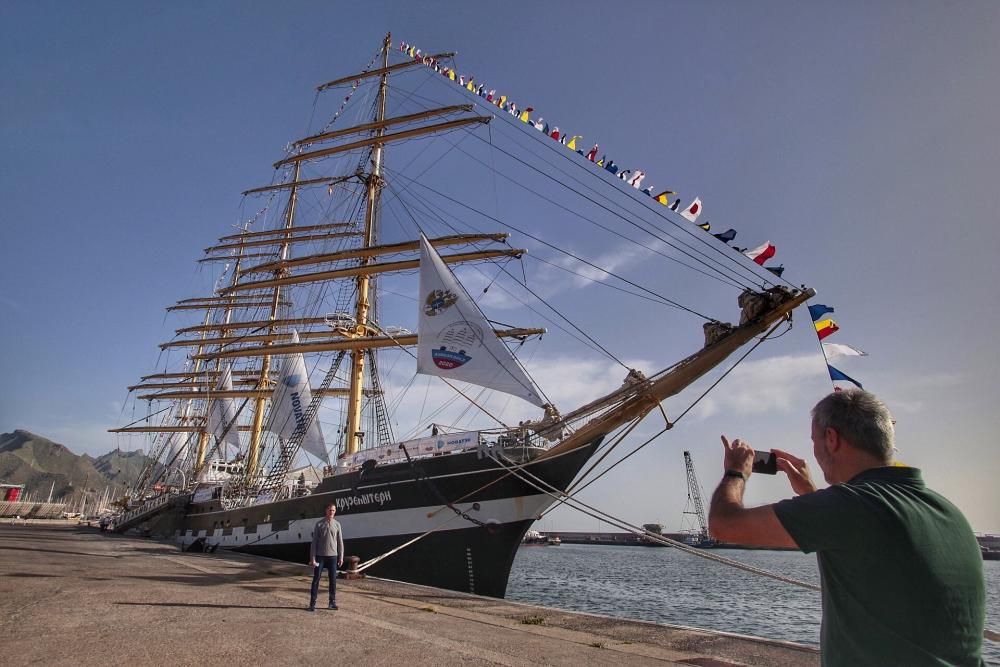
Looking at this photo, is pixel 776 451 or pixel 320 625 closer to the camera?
pixel 776 451

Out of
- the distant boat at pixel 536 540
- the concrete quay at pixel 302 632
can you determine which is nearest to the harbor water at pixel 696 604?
the concrete quay at pixel 302 632

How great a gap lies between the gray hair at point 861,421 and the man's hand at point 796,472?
0.50 m

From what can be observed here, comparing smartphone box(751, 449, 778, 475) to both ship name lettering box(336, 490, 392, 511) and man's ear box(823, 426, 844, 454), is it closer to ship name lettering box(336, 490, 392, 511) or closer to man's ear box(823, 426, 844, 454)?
man's ear box(823, 426, 844, 454)

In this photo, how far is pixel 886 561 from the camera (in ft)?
4.95

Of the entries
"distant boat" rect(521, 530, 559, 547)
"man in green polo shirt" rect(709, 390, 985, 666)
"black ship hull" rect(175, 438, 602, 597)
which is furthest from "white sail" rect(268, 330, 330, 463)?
"distant boat" rect(521, 530, 559, 547)

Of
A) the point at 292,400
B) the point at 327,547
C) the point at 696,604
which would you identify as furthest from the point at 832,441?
the point at 292,400

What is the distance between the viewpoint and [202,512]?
28.5 meters

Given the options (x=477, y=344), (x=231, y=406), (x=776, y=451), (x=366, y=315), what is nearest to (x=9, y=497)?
(x=231, y=406)

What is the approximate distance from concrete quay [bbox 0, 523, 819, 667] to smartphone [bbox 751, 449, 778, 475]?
3484 millimetres

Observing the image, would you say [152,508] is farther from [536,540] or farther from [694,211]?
[536,540]

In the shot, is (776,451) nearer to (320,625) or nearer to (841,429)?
(841,429)

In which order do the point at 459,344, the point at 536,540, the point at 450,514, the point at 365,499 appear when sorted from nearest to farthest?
1. the point at 450,514
2. the point at 459,344
3. the point at 365,499
4. the point at 536,540

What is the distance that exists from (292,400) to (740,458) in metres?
31.6

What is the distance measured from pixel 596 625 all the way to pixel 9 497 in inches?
3837
